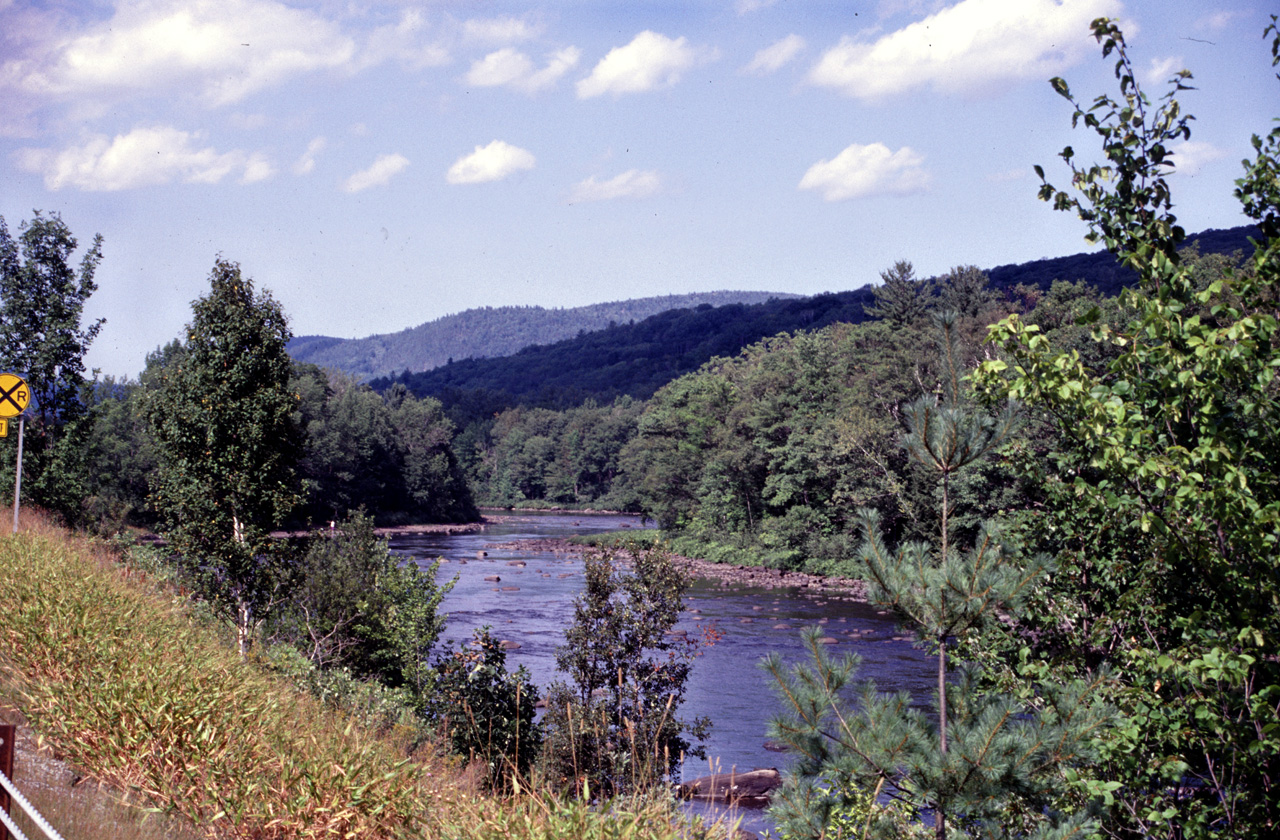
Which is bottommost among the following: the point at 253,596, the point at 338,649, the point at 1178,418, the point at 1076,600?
the point at 338,649

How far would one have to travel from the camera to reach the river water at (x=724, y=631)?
2334 cm

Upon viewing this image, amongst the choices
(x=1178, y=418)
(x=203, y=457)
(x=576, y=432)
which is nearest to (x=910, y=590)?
(x=1178, y=418)

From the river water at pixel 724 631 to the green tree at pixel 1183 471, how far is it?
6.12 m

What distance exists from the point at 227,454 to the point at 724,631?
67.1 feet

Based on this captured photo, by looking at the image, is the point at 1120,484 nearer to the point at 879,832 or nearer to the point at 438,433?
the point at 879,832

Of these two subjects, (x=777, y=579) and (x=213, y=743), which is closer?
(x=213, y=743)

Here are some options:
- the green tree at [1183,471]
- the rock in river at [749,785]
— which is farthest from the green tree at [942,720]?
the rock in river at [749,785]

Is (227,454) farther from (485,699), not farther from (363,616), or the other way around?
(485,699)

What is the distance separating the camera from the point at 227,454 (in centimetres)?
2017

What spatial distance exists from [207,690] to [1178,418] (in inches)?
244

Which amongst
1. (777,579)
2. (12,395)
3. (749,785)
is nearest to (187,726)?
(12,395)

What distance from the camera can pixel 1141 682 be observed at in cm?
543

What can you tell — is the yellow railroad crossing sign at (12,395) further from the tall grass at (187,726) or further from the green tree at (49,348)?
the green tree at (49,348)

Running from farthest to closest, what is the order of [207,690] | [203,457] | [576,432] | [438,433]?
[576,432], [438,433], [203,457], [207,690]
